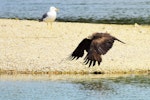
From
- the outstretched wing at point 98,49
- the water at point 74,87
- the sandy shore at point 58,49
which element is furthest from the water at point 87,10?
the outstretched wing at point 98,49

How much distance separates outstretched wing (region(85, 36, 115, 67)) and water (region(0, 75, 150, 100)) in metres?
2.72

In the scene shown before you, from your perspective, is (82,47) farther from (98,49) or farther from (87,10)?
(87,10)

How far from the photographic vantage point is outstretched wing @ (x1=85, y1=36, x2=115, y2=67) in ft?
40.7

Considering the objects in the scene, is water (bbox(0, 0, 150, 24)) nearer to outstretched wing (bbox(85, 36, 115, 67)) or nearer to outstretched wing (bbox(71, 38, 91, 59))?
outstretched wing (bbox(71, 38, 91, 59))

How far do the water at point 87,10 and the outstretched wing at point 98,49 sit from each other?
16943 millimetres

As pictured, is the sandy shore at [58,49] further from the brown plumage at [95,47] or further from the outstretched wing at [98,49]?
the outstretched wing at [98,49]

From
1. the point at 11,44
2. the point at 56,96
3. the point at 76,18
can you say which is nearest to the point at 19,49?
the point at 11,44

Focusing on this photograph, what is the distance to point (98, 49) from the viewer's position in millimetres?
12664

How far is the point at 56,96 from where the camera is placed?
52.1ft

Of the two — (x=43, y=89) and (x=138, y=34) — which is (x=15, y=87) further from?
(x=138, y=34)

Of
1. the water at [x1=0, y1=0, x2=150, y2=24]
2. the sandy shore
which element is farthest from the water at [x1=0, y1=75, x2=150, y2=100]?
the water at [x1=0, y1=0, x2=150, y2=24]

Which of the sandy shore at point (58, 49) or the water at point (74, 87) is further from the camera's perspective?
the sandy shore at point (58, 49)

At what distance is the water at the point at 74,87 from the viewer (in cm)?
1577

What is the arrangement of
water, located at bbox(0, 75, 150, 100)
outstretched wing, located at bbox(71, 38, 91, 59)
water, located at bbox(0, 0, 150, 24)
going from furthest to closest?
water, located at bbox(0, 0, 150, 24), water, located at bbox(0, 75, 150, 100), outstretched wing, located at bbox(71, 38, 91, 59)
